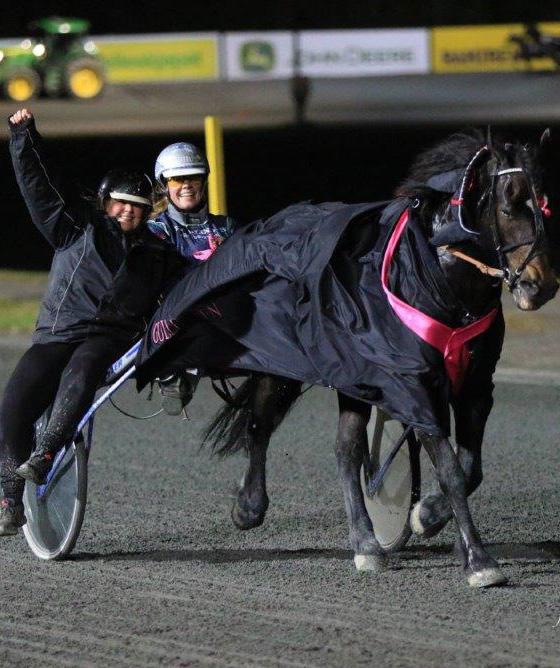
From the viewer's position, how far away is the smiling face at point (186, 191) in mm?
6430

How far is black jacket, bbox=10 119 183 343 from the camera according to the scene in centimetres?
611

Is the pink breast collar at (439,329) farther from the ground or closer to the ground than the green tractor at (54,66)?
farther from the ground

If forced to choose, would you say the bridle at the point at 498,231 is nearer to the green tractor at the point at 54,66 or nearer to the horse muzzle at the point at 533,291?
the horse muzzle at the point at 533,291

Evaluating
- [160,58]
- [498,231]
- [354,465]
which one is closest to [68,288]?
[354,465]

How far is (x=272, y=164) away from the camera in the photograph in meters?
23.7

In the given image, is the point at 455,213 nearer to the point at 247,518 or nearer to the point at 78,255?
the point at 78,255

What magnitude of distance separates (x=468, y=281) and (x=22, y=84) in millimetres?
30931

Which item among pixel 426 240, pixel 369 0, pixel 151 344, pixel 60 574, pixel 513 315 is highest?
pixel 426 240

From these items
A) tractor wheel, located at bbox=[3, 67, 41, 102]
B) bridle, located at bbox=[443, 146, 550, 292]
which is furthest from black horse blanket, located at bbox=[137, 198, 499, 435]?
tractor wheel, located at bbox=[3, 67, 41, 102]

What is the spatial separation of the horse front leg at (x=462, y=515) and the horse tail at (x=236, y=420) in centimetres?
120

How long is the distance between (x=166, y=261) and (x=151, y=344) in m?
0.42

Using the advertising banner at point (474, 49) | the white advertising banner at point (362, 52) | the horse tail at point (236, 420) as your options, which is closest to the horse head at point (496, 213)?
the horse tail at point (236, 420)

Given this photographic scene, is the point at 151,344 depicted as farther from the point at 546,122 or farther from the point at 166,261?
the point at 546,122

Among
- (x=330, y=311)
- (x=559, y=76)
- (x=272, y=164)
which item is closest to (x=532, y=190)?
(x=330, y=311)
